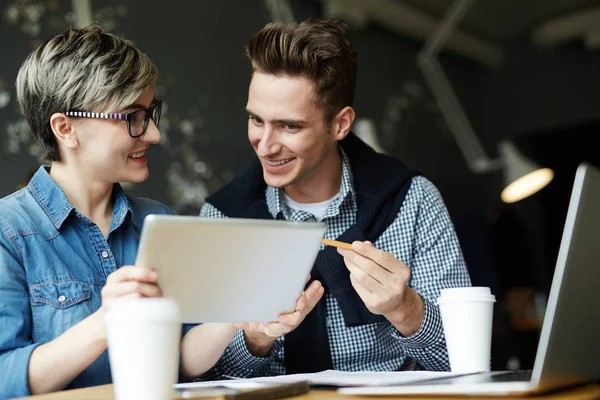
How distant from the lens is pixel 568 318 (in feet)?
3.37

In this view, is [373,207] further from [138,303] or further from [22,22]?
[22,22]

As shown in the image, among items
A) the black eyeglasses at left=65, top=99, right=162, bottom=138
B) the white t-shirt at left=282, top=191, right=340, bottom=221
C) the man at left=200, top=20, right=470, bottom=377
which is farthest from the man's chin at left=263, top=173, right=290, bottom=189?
the black eyeglasses at left=65, top=99, right=162, bottom=138

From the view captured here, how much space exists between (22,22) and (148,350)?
96.1 inches

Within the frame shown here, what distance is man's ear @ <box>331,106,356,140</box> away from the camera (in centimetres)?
226

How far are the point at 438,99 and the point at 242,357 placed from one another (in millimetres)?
4059

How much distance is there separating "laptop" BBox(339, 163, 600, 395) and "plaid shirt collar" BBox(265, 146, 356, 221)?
3.32ft

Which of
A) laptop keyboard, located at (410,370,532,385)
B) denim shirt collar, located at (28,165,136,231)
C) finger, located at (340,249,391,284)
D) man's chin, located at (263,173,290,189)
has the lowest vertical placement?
laptop keyboard, located at (410,370,532,385)

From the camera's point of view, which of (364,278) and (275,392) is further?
(364,278)

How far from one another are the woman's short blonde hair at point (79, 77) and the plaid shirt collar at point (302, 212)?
1.77 feet

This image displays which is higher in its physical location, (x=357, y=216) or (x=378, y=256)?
(x=357, y=216)

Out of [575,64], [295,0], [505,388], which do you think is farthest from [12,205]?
[575,64]

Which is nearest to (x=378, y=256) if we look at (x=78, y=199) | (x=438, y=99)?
(x=78, y=199)

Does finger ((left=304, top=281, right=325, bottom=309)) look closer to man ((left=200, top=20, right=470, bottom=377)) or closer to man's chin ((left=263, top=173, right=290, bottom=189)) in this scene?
man ((left=200, top=20, right=470, bottom=377))

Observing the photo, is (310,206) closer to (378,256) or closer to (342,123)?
(342,123)
